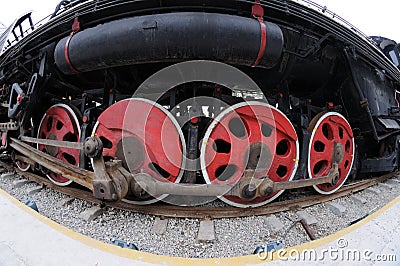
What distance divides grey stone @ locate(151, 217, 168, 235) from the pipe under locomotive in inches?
8.4

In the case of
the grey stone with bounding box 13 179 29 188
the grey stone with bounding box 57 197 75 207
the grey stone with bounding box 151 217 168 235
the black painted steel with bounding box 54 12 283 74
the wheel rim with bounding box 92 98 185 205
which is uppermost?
the black painted steel with bounding box 54 12 283 74

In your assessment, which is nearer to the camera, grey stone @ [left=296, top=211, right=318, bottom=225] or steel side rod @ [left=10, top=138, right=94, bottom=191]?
steel side rod @ [left=10, top=138, right=94, bottom=191]

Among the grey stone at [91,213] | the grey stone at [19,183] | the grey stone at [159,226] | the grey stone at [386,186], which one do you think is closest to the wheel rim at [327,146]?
the grey stone at [386,186]

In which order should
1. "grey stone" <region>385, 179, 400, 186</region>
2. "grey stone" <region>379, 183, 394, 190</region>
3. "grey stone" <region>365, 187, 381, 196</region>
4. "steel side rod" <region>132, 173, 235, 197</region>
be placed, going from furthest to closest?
"grey stone" <region>385, 179, 400, 186</region>, "grey stone" <region>379, 183, 394, 190</region>, "grey stone" <region>365, 187, 381, 196</region>, "steel side rod" <region>132, 173, 235, 197</region>

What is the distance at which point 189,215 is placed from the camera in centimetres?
210

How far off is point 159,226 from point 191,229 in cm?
28

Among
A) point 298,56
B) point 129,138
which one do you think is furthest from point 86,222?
point 298,56

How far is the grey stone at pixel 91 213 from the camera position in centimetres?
204

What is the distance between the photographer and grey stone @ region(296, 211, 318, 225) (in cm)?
207

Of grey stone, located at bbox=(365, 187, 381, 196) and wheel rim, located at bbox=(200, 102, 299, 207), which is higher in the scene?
wheel rim, located at bbox=(200, 102, 299, 207)

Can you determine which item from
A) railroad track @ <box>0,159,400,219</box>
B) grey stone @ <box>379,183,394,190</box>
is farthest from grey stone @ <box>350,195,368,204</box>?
grey stone @ <box>379,183,394,190</box>

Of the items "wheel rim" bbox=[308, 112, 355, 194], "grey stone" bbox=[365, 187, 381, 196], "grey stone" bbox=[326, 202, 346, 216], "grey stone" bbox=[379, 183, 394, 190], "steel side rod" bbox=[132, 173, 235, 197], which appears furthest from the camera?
"grey stone" bbox=[379, 183, 394, 190]

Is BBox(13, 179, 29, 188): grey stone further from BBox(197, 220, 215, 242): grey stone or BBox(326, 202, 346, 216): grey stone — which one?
BBox(326, 202, 346, 216): grey stone

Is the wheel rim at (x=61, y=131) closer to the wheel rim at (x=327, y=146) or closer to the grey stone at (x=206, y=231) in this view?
the grey stone at (x=206, y=231)
